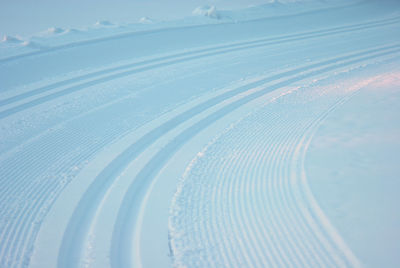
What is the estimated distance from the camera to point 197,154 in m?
7.50

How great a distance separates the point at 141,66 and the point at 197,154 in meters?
7.67

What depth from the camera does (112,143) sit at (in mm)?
8133

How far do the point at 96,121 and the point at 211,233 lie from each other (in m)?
5.78

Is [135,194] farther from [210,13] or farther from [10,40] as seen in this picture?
[210,13]

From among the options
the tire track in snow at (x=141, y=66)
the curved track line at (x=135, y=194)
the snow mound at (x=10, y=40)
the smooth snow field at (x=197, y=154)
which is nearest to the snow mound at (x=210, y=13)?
the tire track in snow at (x=141, y=66)

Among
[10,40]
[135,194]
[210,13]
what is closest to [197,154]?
[135,194]

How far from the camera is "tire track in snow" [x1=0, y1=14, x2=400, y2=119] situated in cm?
1059

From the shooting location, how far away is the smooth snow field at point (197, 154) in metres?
4.81

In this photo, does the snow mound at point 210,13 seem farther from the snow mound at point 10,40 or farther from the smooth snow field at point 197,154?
the snow mound at point 10,40

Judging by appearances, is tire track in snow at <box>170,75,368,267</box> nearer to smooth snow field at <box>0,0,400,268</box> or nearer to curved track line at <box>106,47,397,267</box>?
smooth snow field at <box>0,0,400,268</box>

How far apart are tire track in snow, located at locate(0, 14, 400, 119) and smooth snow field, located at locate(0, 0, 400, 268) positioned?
104mm

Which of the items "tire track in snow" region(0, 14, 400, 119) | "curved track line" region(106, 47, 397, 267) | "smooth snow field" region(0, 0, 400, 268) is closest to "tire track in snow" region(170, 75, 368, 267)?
"smooth snow field" region(0, 0, 400, 268)

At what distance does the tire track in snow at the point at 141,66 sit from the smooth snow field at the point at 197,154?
0.10 meters

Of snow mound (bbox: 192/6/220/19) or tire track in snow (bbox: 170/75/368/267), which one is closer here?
tire track in snow (bbox: 170/75/368/267)
